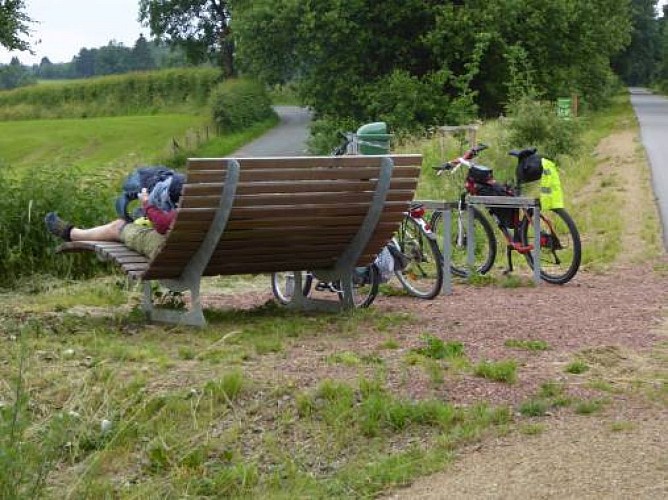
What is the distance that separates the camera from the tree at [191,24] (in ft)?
286

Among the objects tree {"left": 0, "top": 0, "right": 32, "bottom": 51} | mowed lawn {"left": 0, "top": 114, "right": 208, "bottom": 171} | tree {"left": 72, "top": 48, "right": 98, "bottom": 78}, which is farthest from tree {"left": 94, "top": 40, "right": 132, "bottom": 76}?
tree {"left": 0, "top": 0, "right": 32, "bottom": 51}

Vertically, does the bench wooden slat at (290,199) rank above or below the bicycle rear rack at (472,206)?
above

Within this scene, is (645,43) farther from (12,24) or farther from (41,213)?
(41,213)

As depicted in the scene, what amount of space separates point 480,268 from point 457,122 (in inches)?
935

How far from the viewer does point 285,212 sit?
7855 mm

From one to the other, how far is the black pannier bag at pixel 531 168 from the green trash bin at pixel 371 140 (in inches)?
48.3

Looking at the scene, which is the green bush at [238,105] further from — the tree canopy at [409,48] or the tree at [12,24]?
the tree at [12,24]

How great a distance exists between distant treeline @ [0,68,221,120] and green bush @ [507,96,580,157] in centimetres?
5544

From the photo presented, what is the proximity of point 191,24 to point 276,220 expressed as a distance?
83216 mm

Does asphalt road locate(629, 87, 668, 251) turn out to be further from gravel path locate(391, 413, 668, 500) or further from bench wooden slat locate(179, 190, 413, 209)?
gravel path locate(391, 413, 668, 500)

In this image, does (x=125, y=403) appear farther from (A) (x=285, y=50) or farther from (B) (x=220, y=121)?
(B) (x=220, y=121)

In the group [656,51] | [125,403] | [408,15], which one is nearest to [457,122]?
[408,15]

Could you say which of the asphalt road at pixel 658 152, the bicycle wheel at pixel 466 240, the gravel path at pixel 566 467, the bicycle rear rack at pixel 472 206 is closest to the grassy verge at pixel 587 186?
the asphalt road at pixel 658 152

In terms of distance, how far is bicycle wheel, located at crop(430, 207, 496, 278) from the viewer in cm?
1080
